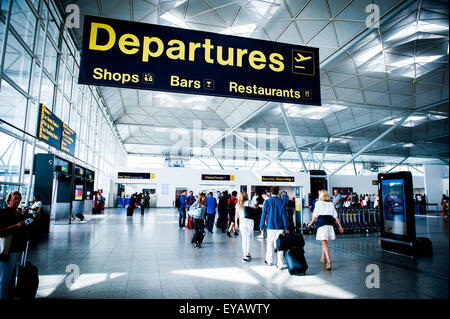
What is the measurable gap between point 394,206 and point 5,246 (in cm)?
886

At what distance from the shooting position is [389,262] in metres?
5.80

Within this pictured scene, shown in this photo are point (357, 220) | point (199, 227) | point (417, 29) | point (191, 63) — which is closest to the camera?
point (191, 63)

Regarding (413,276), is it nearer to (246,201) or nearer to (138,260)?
(246,201)

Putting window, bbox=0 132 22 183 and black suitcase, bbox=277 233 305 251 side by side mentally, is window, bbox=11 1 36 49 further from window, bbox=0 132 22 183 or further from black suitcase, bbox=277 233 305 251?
black suitcase, bbox=277 233 305 251

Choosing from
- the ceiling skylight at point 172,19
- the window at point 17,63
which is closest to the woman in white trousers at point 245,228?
the window at point 17,63

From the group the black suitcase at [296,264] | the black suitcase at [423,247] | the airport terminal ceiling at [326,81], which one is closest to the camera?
the black suitcase at [296,264]

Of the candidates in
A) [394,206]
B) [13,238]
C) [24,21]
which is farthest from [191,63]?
[24,21]

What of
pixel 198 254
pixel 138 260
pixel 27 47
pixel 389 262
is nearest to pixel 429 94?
pixel 389 262

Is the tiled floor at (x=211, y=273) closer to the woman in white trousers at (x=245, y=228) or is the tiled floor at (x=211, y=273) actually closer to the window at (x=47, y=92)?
the woman in white trousers at (x=245, y=228)

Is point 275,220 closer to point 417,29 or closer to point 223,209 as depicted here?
point 223,209

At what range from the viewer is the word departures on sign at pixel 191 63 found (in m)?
3.90

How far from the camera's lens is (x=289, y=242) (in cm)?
499

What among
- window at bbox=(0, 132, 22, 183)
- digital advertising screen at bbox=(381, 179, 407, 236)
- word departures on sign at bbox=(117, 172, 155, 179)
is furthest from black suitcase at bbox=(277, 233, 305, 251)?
word departures on sign at bbox=(117, 172, 155, 179)

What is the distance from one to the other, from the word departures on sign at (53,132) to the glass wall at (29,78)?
0.35m
